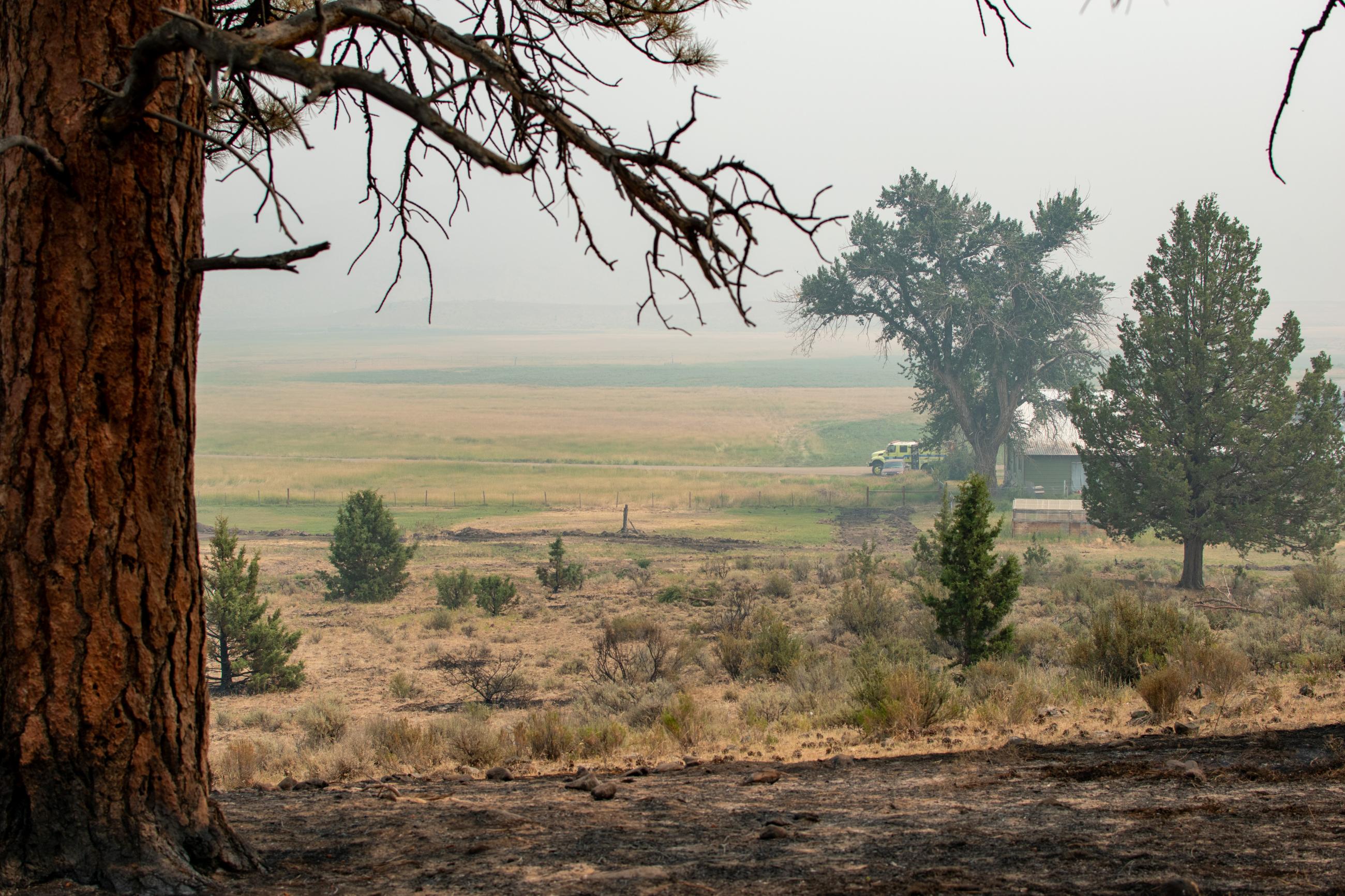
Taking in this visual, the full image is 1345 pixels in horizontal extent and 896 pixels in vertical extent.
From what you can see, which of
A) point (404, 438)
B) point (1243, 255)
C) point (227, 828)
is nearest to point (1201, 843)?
point (227, 828)

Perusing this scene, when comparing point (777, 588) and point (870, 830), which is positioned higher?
point (870, 830)

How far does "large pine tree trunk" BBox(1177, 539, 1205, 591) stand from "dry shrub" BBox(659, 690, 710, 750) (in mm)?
20388

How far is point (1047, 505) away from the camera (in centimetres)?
4284

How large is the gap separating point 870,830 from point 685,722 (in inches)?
188

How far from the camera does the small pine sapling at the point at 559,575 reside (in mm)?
26000

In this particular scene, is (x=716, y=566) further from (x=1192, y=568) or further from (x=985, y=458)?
(x=985, y=458)

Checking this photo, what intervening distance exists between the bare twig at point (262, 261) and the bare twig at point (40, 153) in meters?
0.50

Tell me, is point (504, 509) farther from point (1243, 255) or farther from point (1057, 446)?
point (1243, 255)

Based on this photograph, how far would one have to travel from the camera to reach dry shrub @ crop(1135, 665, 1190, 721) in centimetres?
795

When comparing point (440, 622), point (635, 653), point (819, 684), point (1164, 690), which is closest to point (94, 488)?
point (1164, 690)

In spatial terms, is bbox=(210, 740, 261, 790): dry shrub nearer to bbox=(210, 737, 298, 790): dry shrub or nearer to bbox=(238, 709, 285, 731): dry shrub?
bbox=(210, 737, 298, 790): dry shrub

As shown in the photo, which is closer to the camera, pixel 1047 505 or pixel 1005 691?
pixel 1005 691

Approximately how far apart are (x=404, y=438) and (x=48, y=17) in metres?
96.8

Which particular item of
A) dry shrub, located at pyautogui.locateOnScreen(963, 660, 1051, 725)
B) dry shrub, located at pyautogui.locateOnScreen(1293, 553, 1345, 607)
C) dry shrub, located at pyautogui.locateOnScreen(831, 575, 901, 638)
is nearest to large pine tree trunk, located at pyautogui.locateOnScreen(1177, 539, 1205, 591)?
dry shrub, located at pyautogui.locateOnScreen(1293, 553, 1345, 607)
